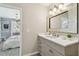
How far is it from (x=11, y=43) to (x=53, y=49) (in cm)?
65

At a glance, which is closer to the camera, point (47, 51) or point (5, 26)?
point (5, 26)

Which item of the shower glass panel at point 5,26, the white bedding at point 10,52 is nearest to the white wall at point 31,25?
the white bedding at point 10,52

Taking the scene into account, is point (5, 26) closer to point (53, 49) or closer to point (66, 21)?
point (53, 49)

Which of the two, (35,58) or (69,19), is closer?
(35,58)

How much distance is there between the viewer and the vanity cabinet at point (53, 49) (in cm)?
115

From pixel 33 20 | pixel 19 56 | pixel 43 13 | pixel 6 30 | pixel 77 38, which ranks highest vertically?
pixel 43 13

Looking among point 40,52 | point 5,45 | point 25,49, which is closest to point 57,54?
point 40,52

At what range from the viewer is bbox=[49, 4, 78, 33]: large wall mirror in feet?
4.08

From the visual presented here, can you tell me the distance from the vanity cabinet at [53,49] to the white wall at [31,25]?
0.12 m

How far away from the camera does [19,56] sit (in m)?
1.23

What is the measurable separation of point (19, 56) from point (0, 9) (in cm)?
73

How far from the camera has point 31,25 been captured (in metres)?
1.29

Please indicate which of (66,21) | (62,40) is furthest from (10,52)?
(66,21)

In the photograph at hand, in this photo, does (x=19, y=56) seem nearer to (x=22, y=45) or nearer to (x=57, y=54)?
(x=22, y=45)
